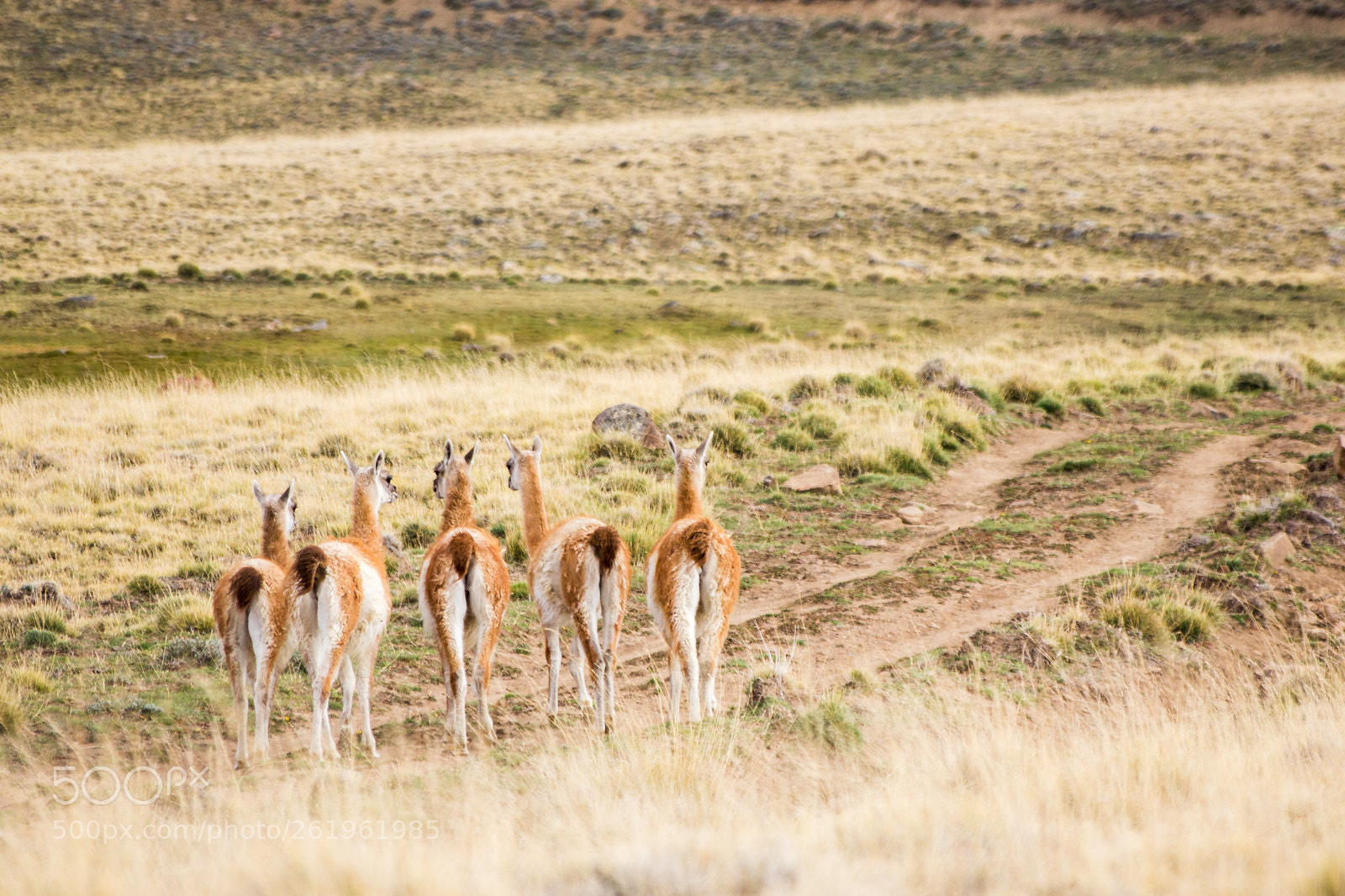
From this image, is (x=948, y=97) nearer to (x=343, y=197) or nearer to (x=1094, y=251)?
(x=1094, y=251)

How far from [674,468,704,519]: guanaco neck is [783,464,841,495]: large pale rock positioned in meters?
4.67

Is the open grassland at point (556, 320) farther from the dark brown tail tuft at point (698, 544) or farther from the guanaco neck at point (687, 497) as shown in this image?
the dark brown tail tuft at point (698, 544)

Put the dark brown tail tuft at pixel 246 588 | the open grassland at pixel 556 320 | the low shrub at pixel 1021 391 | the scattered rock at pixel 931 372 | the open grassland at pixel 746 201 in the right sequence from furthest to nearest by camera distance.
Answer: the open grassland at pixel 746 201 → the open grassland at pixel 556 320 → the low shrub at pixel 1021 391 → the scattered rock at pixel 931 372 → the dark brown tail tuft at pixel 246 588

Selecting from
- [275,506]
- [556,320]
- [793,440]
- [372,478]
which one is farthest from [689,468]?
[556,320]

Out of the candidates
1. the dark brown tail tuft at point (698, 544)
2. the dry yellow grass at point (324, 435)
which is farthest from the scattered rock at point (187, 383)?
the dark brown tail tuft at point (698, 544)

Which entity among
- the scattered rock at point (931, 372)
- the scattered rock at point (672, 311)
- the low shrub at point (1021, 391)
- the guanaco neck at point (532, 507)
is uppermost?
the guanaco neck at point (532, 507)

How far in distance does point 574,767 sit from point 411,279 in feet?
87.2

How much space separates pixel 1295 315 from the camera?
25.1 m

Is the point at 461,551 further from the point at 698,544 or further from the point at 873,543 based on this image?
the point at 873,543

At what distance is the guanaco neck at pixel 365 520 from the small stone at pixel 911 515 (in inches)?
246

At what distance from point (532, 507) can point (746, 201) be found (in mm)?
33098

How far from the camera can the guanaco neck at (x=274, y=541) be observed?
643 centimetres

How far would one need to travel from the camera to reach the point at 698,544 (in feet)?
19.2

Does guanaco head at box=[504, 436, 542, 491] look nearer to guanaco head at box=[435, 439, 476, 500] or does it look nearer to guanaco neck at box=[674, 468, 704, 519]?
guanaco head at box=[435, 439, 476, 500]
